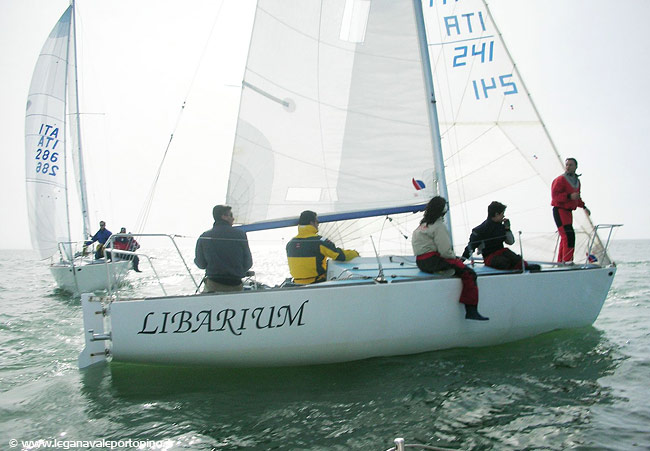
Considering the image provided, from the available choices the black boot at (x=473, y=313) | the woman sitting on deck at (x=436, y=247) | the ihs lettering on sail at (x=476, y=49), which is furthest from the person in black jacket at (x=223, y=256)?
the ihs lettering on sail at (x=476, y=49)

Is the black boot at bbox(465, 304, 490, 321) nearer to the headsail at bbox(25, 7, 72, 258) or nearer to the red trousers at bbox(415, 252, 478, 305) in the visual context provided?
the red trousers at bbox(415, 252, 478, 305)

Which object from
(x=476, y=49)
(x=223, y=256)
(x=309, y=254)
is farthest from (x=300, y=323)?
(x=476, y=49)

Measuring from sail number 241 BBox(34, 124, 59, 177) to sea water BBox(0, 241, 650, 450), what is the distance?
954 cm

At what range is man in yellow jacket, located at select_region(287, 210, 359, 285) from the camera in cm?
489

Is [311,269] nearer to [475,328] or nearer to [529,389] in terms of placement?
[475,328]

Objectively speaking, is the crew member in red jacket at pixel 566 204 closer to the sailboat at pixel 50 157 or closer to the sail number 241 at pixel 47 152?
the sailboat at pixel 50 157

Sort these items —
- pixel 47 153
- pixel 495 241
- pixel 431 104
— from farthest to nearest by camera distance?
pixel 47 153, pixel 431 104, pixel 495 241

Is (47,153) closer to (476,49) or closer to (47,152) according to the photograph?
(47,152)

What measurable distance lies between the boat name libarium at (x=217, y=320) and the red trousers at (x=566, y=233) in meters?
3.37

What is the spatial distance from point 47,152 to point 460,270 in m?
12.6

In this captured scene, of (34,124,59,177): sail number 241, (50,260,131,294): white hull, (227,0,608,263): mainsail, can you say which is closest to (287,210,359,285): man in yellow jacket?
(227,0,608,263): mainsail

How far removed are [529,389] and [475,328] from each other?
0.80m

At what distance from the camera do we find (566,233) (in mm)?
5395

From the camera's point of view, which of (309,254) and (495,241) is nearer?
(309,254)
